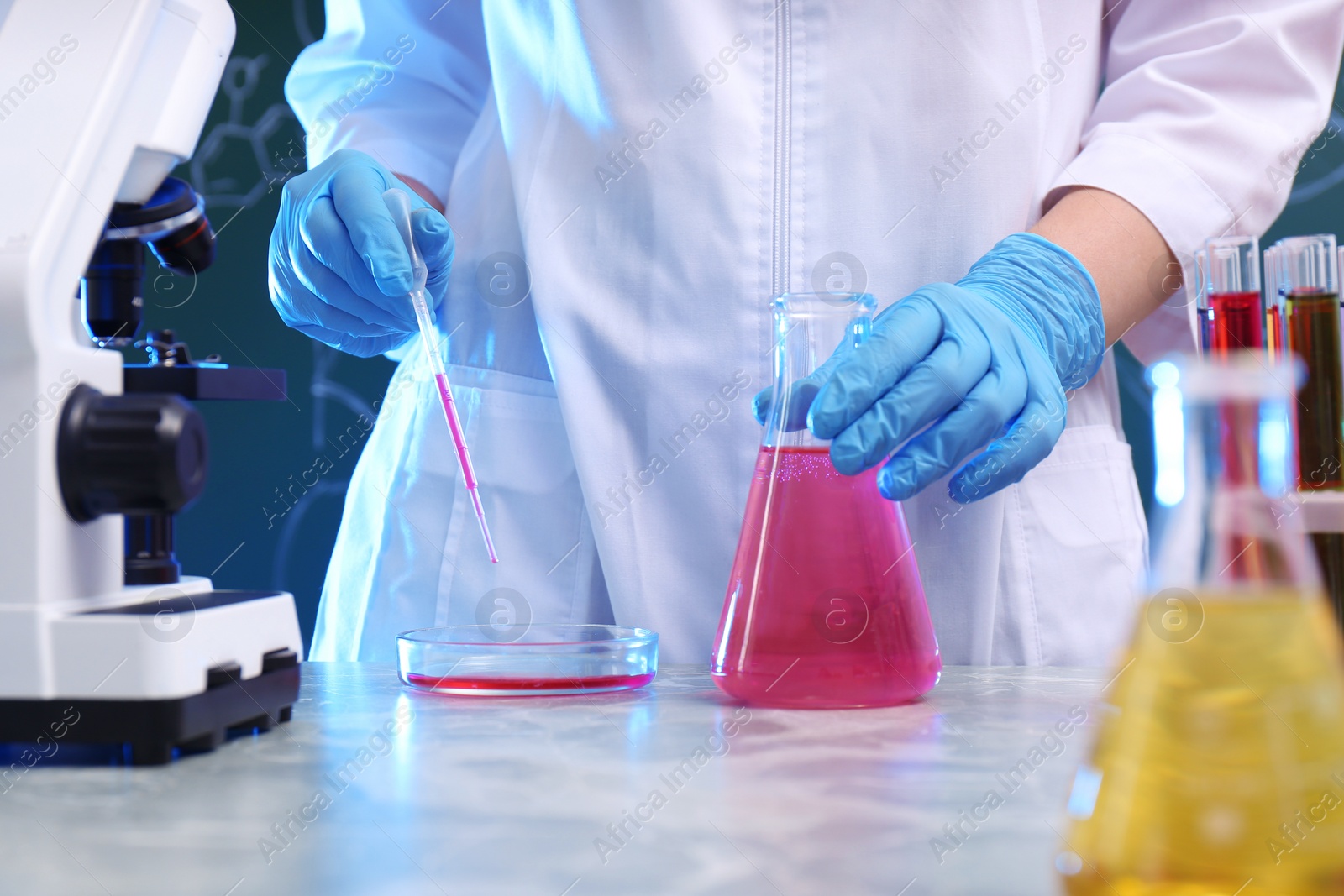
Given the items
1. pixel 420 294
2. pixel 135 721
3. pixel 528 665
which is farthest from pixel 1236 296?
pixel 135 721

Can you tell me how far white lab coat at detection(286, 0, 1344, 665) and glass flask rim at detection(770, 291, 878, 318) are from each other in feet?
1.15

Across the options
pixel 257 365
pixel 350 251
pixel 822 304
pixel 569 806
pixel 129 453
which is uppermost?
pixel 257 365

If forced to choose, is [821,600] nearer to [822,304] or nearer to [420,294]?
[822,304]

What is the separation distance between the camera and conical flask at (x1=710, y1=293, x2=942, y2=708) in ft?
2.38

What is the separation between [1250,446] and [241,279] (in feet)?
11.4

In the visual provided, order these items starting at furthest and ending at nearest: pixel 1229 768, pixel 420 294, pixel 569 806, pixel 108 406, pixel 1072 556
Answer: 1. pixel 1072 556
2. pixel 420 294
3. pixel 108 406
4. pixel 569 806
5. pixel 1229 768

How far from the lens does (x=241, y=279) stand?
340 cm

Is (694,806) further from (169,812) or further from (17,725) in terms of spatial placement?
(17,725)

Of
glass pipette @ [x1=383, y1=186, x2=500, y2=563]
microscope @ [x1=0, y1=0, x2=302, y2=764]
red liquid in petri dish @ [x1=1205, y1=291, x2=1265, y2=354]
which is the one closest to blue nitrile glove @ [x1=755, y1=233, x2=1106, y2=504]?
red liquid in petri dish @ [x1=1205, y1=291, x2=1265, y2=354]

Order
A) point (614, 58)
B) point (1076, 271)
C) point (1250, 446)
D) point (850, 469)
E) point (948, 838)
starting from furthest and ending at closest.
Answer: point (614, 58)
point (1076, 271)
point (850, 469)
point (948, 838)
point (1250, 446)

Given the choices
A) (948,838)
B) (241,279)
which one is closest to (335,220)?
(948,838)

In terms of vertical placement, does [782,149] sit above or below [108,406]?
above

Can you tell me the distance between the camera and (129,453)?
591mm

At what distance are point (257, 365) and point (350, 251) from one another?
94.4 inches
